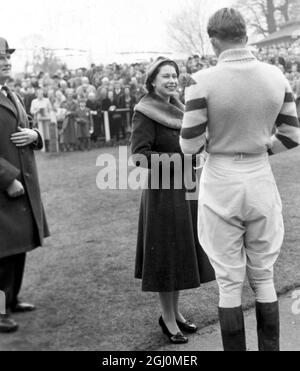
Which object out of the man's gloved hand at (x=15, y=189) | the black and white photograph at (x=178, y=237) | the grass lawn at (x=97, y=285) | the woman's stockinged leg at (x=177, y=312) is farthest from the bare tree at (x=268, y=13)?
the woman's stockinged leg at (x=177, y=312)

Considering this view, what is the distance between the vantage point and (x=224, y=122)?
301 cm

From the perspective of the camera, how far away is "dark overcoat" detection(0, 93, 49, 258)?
13.6 ft

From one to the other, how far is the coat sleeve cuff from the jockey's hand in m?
0.19

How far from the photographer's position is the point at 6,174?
406 cm

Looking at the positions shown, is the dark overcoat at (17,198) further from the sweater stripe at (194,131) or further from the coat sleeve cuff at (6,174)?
the sweater stripe at (194,131)

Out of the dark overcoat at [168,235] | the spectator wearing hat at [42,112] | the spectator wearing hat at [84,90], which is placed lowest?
the spectator wearing hat at [42,112]

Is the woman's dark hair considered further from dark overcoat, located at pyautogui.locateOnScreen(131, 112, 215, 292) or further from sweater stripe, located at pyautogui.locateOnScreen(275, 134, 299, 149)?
sweater stripe, located at pyautogui.locateOnScreen(275, 134, 299, 149)

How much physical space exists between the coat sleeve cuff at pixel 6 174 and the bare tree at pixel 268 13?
37.9 m

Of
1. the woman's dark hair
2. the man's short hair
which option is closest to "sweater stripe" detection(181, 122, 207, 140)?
the man's short hair

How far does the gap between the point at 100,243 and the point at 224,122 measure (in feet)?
12.6

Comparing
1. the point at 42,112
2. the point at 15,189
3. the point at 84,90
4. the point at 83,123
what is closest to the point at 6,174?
the point at 15,189

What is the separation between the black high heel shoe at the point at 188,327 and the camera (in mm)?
4008
